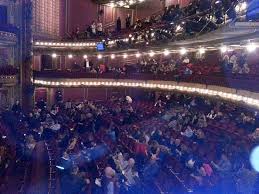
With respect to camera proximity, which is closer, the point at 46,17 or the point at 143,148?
the point at 143,148

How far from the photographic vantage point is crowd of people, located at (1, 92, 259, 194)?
10.1 m

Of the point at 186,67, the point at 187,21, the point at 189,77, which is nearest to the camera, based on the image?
the point at 187,21

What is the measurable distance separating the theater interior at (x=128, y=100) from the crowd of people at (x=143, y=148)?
0.04m

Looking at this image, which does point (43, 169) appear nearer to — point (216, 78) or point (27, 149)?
point (27, 149)

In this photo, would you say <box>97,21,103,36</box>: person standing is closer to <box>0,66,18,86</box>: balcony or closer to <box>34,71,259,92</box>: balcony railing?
<box>34,71,259,92</box>: balcony railing

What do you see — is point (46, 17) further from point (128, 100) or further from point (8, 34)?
point (128, 100)

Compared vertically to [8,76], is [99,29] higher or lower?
higher

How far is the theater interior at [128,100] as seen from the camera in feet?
35.0

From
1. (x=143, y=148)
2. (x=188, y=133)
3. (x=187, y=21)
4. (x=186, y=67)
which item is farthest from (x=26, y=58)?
(x=143, y=148)

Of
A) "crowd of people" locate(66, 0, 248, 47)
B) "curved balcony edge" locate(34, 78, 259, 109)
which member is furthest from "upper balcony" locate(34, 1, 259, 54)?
"curved balcony edge" locate(34, 78, 259, 109)

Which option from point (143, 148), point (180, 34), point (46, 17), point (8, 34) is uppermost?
point (46, 17)

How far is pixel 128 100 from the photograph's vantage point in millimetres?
24062

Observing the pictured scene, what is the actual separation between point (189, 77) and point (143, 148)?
7190 millimetres

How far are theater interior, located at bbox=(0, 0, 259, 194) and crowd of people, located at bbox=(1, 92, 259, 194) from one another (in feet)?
0.13
